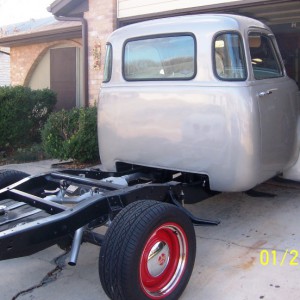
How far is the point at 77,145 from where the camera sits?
8.00m

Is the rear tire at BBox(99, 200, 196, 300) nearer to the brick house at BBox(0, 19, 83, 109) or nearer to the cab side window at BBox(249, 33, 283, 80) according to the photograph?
the cab side window at BBox(249, 33, 283, 80)

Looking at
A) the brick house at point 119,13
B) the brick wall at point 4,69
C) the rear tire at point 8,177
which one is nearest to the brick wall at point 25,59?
the brick house at point 119,13

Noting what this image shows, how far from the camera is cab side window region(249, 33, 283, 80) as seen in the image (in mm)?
4586

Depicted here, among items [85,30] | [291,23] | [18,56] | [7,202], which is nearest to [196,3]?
[85,30]

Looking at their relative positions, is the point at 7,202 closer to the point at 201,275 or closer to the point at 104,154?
the point at 104,154

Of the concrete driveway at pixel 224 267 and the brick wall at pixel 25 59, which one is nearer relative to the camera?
the concrete driveway at pixel 224 267

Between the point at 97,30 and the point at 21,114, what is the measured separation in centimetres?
244

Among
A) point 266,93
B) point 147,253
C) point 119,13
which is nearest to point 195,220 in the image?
point 147,253

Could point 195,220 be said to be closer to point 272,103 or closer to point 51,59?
point 272,103

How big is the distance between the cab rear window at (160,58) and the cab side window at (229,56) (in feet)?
0.82

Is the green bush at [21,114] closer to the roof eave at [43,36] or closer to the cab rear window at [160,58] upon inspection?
the roof eave at [43,36]

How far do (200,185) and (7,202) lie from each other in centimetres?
188

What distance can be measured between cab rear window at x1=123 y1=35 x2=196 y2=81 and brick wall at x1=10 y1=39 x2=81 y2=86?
10.5 meters

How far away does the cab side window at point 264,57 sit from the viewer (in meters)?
4.59
